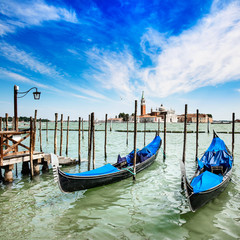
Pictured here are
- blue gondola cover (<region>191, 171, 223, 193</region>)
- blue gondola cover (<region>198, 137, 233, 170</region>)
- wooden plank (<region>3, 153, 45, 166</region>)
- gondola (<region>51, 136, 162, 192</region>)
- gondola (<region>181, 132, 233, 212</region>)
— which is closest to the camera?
gondola (<region>181, 132, 233, 212</region>)

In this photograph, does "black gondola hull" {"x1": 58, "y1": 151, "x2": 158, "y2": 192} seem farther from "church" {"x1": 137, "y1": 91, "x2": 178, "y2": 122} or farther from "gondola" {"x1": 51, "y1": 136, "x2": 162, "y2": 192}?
"church" {"x1": 137, "y1": 91, "x2": 178, "y2": 122}

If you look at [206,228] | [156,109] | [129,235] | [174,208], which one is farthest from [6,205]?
[156,109]

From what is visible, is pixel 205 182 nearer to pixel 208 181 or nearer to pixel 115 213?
pixel 208 181

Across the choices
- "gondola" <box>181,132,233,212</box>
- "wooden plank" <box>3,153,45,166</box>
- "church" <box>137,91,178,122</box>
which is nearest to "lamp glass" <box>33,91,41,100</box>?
"wooden plank" <box>3,153,45,166</box>

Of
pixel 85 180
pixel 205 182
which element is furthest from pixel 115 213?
pixel 205 182

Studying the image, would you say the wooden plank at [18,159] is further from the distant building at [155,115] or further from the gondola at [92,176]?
the distant building at [155,115]

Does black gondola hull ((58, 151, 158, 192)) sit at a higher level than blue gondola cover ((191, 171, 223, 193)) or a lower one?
lower

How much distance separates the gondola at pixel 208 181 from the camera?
3.73 metres

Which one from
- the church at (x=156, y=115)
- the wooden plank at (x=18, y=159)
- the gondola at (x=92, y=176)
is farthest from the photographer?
the church at (x=156, y=115)

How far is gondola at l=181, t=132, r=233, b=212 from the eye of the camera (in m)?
3.73

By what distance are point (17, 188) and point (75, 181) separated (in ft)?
6.79

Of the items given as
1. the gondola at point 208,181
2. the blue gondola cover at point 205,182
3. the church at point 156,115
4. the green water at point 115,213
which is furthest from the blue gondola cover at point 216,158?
the church at point 156,115

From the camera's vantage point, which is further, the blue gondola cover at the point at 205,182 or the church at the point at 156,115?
the church at the point at 156,115

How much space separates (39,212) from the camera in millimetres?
4098
